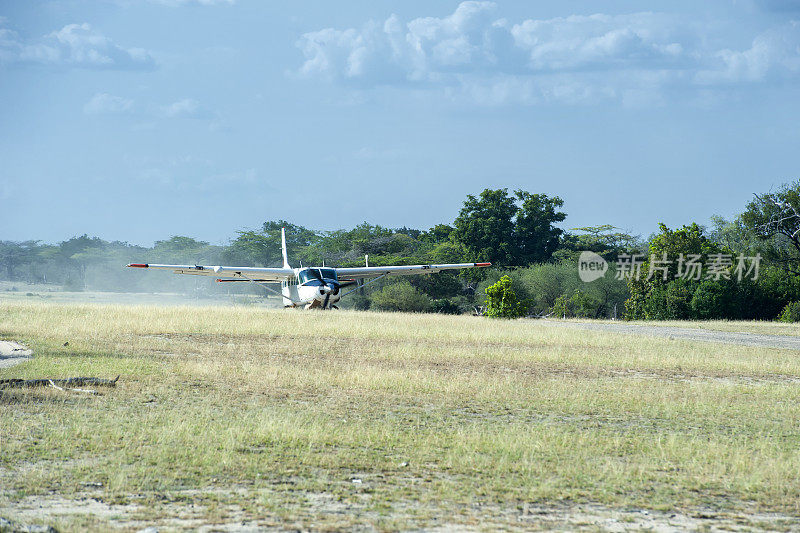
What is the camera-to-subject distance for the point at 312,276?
127ft

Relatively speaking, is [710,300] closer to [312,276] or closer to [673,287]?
[673,287]

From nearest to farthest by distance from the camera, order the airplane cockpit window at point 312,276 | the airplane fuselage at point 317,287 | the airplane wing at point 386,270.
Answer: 1. the airplane fuselage at point 317,287
2. the airplane cockpit window at point 312,276
3. the airplane wing at point 386,270

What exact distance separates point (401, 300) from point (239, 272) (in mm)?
15205

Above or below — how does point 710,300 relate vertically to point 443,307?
above

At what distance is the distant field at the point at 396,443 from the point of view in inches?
250

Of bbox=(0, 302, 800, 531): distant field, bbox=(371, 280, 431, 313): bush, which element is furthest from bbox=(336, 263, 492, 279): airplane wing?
bbox=(0, 302, 800, 531): distant field

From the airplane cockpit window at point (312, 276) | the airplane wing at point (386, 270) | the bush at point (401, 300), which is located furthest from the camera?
the bush at point (401, 300)

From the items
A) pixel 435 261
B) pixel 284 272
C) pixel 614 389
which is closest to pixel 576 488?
pixel 614 389

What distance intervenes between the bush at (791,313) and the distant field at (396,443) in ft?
95.2

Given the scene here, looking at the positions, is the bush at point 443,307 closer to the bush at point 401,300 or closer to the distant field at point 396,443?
the bush at point 401,300

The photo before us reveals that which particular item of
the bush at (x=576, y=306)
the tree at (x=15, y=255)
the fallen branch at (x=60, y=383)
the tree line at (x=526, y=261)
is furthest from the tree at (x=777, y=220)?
the tree at (x=15, y=255)

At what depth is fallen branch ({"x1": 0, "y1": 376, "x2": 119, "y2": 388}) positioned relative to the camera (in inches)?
467

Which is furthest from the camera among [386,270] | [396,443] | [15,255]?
[15,255]

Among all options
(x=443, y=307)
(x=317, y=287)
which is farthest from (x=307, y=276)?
(x=443, y=307)
